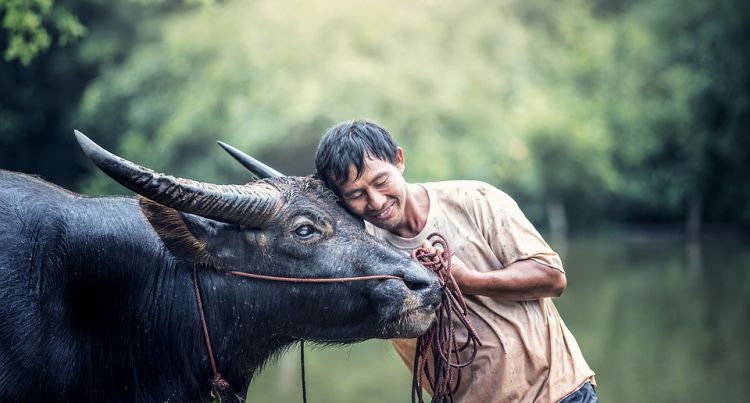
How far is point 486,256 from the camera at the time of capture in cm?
382

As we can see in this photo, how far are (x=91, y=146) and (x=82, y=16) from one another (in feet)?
34.4

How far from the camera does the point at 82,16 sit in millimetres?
13156

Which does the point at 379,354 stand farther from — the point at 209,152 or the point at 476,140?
the point at 476,140

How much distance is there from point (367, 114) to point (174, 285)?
12487 mm

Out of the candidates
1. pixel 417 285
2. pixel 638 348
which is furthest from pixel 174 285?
pixel 638 348

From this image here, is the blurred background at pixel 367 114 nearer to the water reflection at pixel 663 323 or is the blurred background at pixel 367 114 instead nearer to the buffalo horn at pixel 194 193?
the water reflection at pixel 663 323

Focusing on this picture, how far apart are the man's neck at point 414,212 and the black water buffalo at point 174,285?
19 cm

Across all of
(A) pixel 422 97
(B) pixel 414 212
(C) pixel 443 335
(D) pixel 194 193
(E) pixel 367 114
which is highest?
(A) pixel 422 97

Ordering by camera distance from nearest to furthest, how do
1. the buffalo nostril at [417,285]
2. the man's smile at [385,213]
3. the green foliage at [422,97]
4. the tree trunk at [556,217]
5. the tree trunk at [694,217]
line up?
1. the buffalo nostril at [417,285]
2. the man's smile at [385,213]
3. the green foliage at [422,97]
4. the tree trunk at [694,217]
5. the tree trunk at [556,217]

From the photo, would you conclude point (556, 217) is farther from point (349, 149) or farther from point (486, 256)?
point (349, 149)

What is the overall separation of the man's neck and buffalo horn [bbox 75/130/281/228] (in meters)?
0.53

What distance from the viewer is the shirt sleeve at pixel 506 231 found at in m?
3.70

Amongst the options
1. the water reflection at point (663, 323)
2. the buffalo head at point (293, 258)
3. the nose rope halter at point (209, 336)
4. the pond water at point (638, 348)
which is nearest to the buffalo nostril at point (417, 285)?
the buffalo head at point (293, 258)

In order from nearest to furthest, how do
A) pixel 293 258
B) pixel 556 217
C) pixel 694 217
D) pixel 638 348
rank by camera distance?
pixel 293 258
pixel 638 348
pixel 694 217
pixel 556 217
